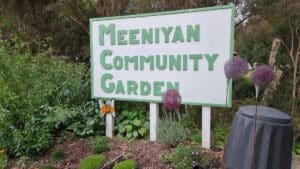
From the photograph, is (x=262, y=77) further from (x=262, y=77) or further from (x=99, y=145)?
(x=99, y=145)

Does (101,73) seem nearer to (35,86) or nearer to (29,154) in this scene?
(35,86)

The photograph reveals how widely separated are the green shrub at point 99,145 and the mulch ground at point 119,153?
64 mm

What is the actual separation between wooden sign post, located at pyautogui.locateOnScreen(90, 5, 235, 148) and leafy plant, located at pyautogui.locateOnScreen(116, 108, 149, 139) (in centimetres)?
15

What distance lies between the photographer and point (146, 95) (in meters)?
3.99

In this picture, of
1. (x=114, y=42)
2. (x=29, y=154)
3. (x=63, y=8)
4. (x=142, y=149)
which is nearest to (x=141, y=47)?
(x=114, y=42)

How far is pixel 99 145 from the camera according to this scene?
3.90m

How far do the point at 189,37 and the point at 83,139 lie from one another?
1.71m

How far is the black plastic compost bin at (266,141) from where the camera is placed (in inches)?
104

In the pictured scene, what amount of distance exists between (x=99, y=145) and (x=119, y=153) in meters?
0.25

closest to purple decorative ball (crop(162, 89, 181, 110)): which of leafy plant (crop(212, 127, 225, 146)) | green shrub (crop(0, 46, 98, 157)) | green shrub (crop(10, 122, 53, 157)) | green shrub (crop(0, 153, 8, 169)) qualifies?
leafy plant (crop(212, 127, 225, 146))

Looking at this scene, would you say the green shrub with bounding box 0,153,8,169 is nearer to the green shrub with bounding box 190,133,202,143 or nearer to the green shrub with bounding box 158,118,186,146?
the green shrub with bounding box 158,118,186,146

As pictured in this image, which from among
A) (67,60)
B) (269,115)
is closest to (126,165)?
(269,115)

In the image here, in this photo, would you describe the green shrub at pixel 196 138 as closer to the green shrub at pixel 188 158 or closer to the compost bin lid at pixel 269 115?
the green shrub at pixel 188 158

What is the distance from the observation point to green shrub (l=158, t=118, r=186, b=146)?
375 cm
